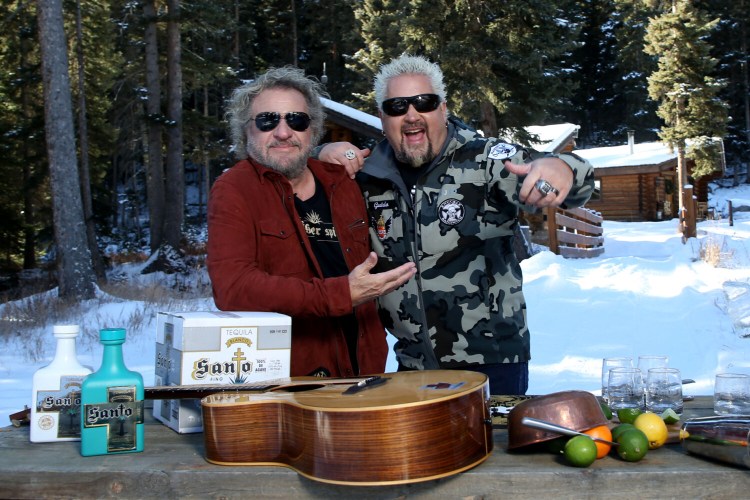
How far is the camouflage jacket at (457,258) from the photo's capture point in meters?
3.00

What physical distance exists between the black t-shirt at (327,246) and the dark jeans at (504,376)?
0.53 m

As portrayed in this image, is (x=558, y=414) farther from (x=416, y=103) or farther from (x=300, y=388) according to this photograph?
(x=416, y=103)

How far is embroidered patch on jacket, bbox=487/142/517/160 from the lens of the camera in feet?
9.55

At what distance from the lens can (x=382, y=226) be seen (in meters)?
3.12

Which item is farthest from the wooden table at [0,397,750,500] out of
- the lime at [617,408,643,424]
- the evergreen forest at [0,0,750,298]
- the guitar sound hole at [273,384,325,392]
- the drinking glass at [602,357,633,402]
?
the evergreen forest at [0,0,750,298]

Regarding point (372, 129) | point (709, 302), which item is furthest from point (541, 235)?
point (709, 302)

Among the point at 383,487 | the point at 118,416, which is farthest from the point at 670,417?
the point at 118,416

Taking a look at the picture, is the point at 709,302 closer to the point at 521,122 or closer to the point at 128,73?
the point at 521,122

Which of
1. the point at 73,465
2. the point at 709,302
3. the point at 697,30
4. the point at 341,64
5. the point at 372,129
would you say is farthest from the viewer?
the point at 341,64

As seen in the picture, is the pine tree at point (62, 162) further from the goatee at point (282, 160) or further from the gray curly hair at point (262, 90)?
the goatee at point (282, 160)

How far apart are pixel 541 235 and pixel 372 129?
356 inches

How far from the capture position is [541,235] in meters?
21.3

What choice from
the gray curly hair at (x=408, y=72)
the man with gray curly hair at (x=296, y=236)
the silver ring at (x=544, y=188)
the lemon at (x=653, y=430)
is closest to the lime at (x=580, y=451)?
the lemon at (x=653, y=430)

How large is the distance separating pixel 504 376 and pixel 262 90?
1533 mm
